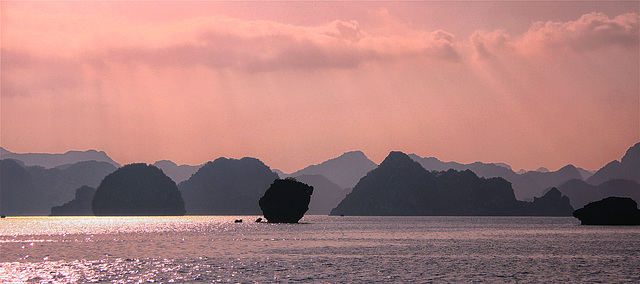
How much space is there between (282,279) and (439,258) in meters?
32.9

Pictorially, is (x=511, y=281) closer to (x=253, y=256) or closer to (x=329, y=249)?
(x=253, y=256)

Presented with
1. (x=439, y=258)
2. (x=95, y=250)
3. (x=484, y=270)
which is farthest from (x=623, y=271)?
(x=95, y=250)

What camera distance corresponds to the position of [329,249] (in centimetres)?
11175

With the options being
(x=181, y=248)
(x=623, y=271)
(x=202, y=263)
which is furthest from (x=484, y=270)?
(x=181, y=248)

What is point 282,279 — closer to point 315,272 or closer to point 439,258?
point 315,272

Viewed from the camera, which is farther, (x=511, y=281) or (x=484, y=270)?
(x=484, y=270)

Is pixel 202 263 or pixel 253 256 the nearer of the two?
pixel 202 263

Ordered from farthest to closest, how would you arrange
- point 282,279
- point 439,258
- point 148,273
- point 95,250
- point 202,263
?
1. point 95,250
2. point 439,258
3. point 202,263
4. point 148,273
5. point 282,279

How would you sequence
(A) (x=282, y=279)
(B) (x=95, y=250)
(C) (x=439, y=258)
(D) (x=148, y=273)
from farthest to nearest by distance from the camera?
(B) (x=95, y=250), (C) (x=439, y=258), (D) (x=148, y=273), (A) (x=282, y=279)

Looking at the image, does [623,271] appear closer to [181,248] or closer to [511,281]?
[511,281]

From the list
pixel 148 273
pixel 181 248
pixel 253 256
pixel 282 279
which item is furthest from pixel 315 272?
pixel 181 248

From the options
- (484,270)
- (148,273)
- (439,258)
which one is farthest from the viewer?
(439,258)

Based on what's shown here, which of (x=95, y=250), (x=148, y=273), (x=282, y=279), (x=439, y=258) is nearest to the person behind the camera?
(x=282, y=279)

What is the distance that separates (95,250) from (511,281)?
65.9m
